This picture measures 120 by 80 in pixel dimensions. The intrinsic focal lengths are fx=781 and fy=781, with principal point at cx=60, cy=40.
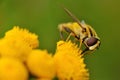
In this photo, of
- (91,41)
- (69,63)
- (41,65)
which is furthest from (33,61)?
(91,41)

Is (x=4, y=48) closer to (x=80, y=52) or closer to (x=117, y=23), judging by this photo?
(x=80, y=52)

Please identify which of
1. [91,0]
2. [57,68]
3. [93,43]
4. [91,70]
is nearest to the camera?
[57,68]

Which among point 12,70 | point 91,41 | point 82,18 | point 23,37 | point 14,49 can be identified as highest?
point 82,18

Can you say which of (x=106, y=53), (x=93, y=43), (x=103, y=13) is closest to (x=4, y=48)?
(x=93, y=43)

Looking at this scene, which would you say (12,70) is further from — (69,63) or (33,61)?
(69,63)

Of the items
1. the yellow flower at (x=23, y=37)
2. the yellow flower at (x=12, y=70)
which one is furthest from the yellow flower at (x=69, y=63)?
the yellow flower at (x=12, y=70)

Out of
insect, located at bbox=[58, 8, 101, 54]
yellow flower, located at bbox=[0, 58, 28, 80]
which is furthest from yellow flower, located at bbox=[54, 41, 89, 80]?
insect, located at bbox=[58, 8, 101, 54]

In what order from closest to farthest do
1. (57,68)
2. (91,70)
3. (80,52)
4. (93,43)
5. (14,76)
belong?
(14,76)
(57,68)
(80,52)
(93,43)
(91,70)
